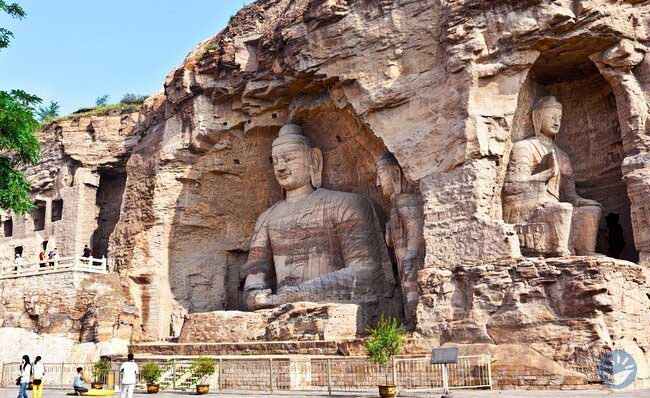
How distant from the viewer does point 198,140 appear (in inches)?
830

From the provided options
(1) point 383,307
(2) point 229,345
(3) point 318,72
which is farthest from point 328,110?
(2) point 229,345

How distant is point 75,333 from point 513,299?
11.7 meters

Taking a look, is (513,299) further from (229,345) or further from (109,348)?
(109,348)

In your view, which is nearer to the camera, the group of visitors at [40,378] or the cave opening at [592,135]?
the group of visitors at [40,378]

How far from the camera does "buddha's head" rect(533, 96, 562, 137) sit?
1703 cm

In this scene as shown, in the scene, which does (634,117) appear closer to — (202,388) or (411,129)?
(411,129)

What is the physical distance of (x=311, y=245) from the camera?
65.2ft

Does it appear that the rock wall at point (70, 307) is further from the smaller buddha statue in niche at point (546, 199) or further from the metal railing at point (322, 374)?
the smaller buddha statue in niche at point (546, 199)

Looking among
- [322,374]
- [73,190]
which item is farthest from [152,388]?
[73,190]

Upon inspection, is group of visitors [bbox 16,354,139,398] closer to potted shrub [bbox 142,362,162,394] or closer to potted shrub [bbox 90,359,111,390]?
potted shrub [bbox 142,362,162,394]

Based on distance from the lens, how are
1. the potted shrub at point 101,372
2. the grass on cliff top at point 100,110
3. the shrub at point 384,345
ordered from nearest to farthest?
1. the shrub at point 384,345
2. the potted shrub at point 101,372
3. the grass on cliff top at point 100,110

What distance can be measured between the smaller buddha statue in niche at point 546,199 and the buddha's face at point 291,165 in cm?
574

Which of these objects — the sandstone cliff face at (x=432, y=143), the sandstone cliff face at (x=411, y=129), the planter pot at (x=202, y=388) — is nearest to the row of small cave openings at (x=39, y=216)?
the sandstone cliff face at (x=432, y=143)

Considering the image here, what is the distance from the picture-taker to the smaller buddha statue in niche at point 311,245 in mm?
18297
